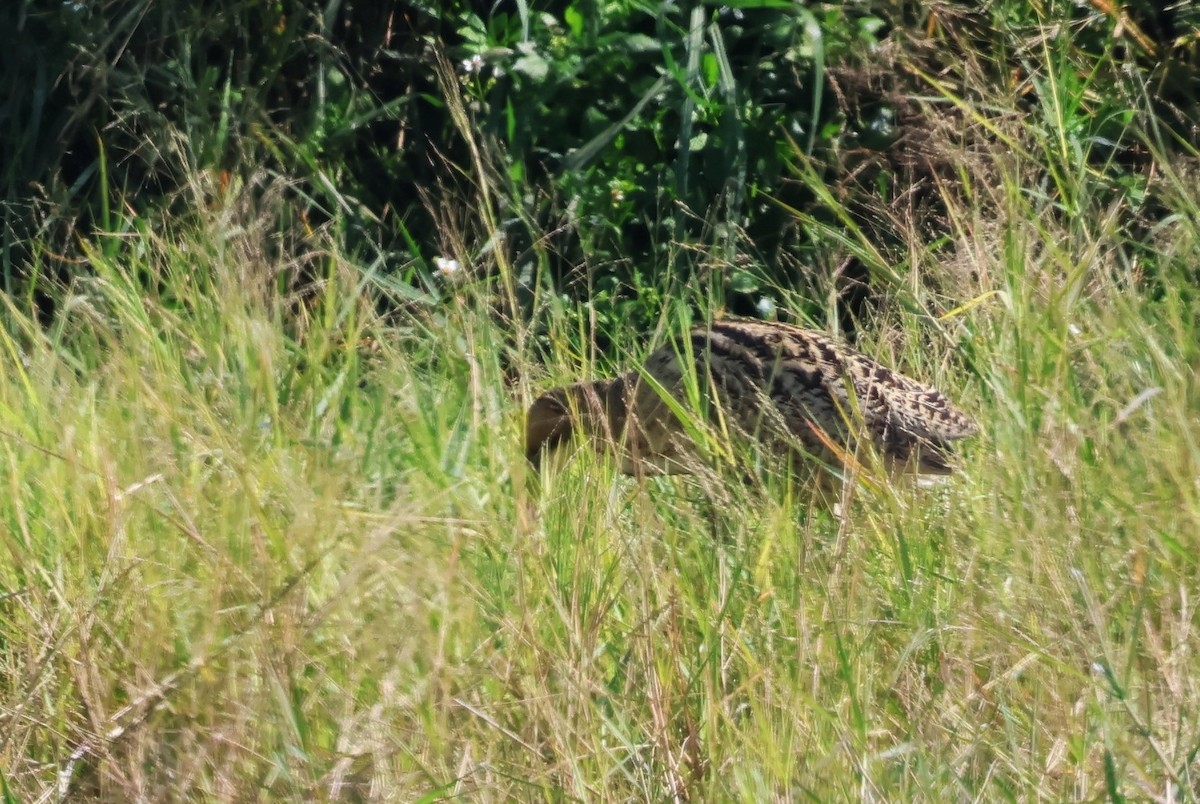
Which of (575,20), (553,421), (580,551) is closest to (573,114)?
(575,20)

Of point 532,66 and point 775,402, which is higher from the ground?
point 532,66

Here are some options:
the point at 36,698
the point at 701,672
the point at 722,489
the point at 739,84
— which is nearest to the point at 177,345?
the point at 36,698

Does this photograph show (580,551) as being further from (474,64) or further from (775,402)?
(474,64)

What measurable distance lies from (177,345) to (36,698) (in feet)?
3.90

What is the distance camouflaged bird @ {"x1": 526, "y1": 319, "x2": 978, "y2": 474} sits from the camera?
3230mm

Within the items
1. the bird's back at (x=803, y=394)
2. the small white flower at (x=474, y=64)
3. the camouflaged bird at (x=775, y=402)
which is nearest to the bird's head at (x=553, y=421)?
the camouflaged bird at (x=775, y=402)

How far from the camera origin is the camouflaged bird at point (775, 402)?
323cm

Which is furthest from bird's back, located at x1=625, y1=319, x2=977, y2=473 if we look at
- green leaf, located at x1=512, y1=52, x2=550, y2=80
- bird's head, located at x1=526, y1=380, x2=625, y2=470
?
green leaf, located at x1=512, y1=52, x2=550, y2=80

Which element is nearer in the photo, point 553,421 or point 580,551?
point 580,551

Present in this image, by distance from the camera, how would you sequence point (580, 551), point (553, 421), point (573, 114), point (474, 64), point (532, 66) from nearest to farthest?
1. point (580, 551)
2. point (553, 421)
3. point (532, 66)
4. point (474, 64)
5. point (573, 114)

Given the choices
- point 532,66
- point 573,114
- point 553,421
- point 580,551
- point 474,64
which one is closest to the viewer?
point 580,551

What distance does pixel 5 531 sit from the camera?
2.63 meters

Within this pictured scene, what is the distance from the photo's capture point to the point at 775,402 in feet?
11.5

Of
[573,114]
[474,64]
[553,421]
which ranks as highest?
[474,64]
